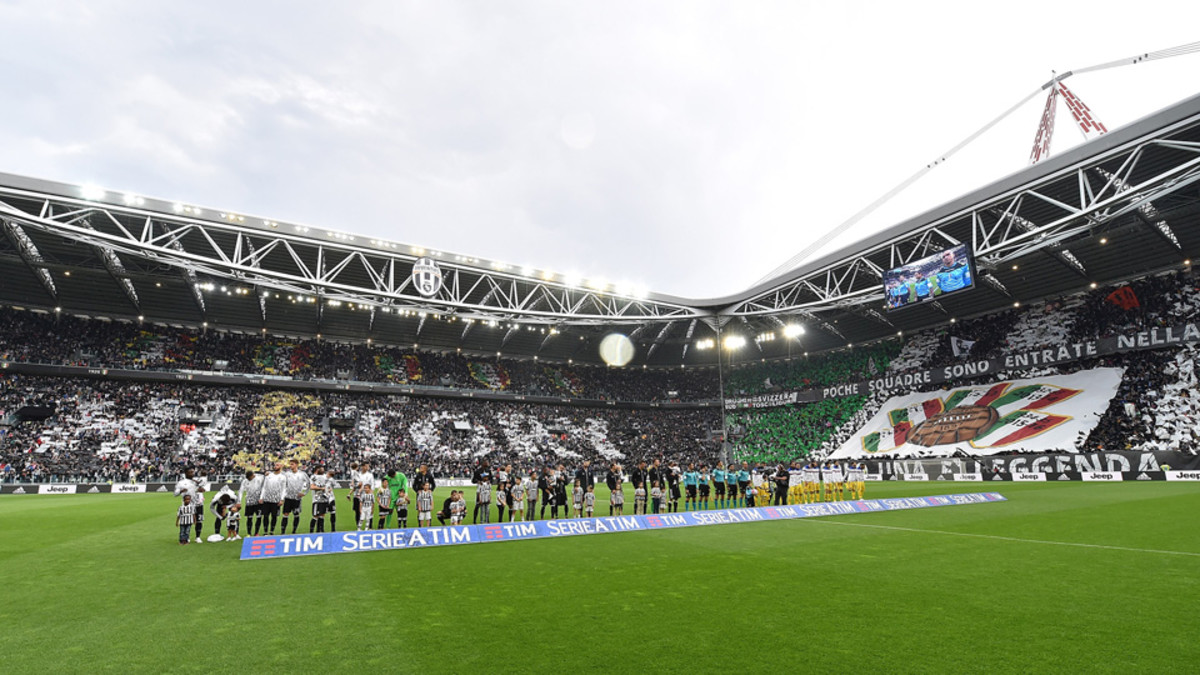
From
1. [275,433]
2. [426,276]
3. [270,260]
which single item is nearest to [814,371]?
[426,276]

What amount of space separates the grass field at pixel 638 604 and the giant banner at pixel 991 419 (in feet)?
80.5

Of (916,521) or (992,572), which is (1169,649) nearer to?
(992,572)

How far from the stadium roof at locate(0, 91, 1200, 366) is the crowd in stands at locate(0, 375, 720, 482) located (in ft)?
19.1

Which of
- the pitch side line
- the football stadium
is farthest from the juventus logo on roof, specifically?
the pitch side line

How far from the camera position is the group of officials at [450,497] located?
42.3ft

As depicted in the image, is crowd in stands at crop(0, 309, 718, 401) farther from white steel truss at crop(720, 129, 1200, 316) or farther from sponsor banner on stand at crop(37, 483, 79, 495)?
white steel truss at crop(720, 129, 1200, 316)

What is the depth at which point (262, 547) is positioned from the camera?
1058 centimetres

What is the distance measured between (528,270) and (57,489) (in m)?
27.9

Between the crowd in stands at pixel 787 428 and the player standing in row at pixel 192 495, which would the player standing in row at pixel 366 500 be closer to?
the player standing in row at pixel 192 495

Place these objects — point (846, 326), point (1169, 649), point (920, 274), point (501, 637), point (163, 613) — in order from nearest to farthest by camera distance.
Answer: point (1169, 649) → point (501, 637) → point (163, 613) → point (920, 274) → point (846, 326)

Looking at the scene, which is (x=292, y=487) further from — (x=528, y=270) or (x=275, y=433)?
(x=275, y=433)

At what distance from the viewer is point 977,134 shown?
144 feet

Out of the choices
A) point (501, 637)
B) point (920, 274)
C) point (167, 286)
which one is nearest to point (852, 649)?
point (501, 637)

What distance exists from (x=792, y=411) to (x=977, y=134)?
25912mm
